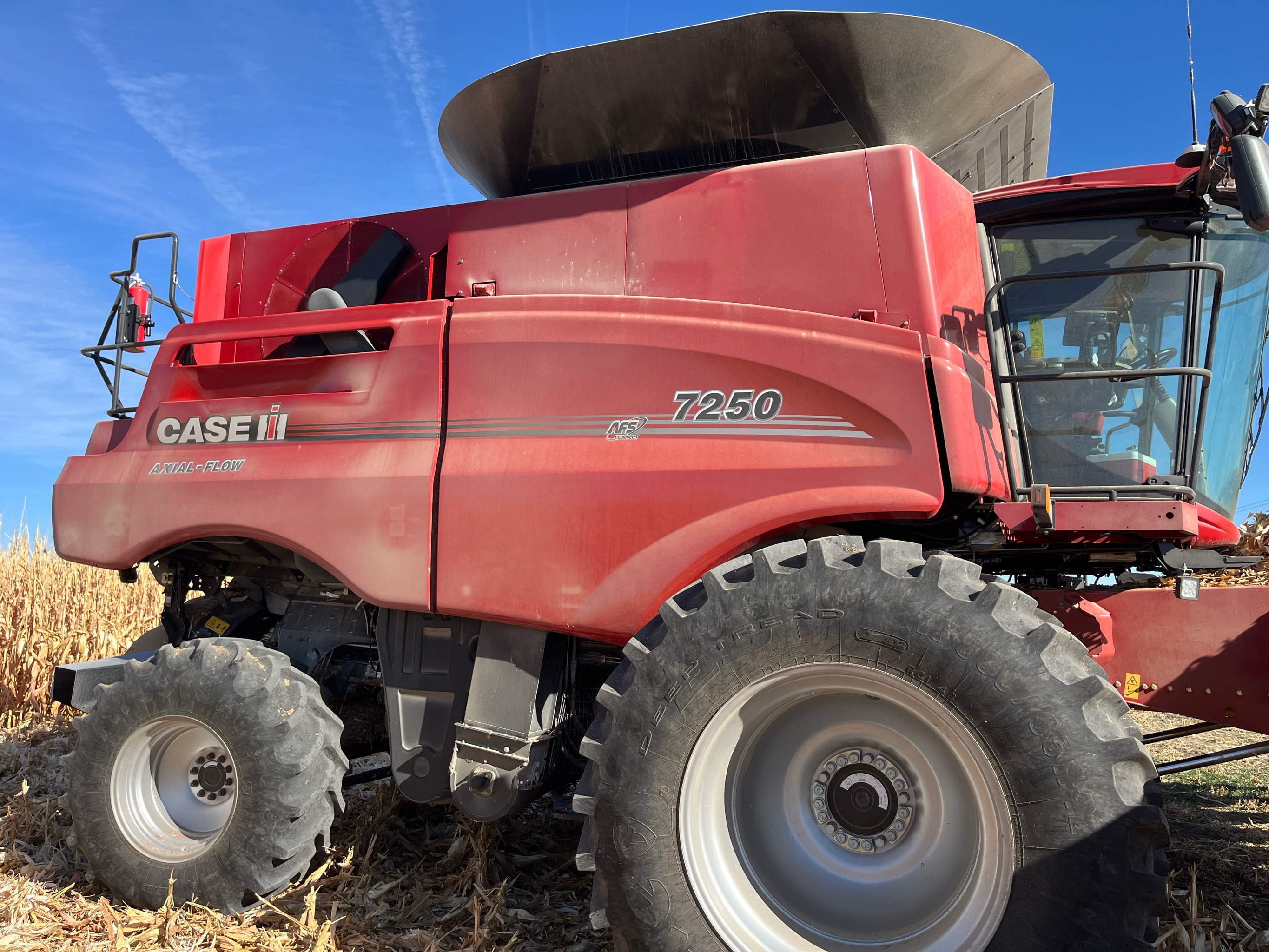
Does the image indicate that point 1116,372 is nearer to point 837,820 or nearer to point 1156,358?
point 1156,358

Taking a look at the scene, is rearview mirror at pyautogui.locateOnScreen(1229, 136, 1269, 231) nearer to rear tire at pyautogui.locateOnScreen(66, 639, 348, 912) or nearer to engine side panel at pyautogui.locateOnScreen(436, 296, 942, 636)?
engine side panel at pyautogui.locateOnScreen(436, 296, 942, 636)

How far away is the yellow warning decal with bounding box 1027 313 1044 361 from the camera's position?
133 inches

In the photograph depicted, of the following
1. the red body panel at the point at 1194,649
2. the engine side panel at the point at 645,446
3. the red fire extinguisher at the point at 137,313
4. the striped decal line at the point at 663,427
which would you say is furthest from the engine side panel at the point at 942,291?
the red fire extinguisher at the point at 137,313

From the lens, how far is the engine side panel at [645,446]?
2898mm

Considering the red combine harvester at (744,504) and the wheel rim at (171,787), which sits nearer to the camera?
the red combine harvester at (744,504)

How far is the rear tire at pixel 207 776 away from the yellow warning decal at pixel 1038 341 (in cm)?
318

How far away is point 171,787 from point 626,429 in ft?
8.41

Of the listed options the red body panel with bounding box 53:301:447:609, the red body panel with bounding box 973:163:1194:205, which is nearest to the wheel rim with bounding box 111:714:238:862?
the red body panel with bounding box 53:301:447:609

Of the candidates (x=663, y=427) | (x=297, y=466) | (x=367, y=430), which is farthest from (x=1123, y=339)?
(x=297, y=466)

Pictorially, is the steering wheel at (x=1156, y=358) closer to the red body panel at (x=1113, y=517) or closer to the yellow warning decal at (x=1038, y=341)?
the yellow warning decal at (x=1038, y=341)

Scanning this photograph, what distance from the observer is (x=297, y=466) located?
12.1 ft

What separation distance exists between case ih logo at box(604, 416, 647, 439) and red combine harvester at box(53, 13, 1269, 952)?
0.04 ft

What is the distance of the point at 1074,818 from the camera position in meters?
2.28

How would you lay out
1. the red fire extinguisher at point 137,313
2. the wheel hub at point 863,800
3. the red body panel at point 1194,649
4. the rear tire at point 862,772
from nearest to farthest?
the rear tire at point 862,772 → the wheel hub at point 863,800 → the red body panel at point 1194,649 → the red fire extinguisher at point 137,313
